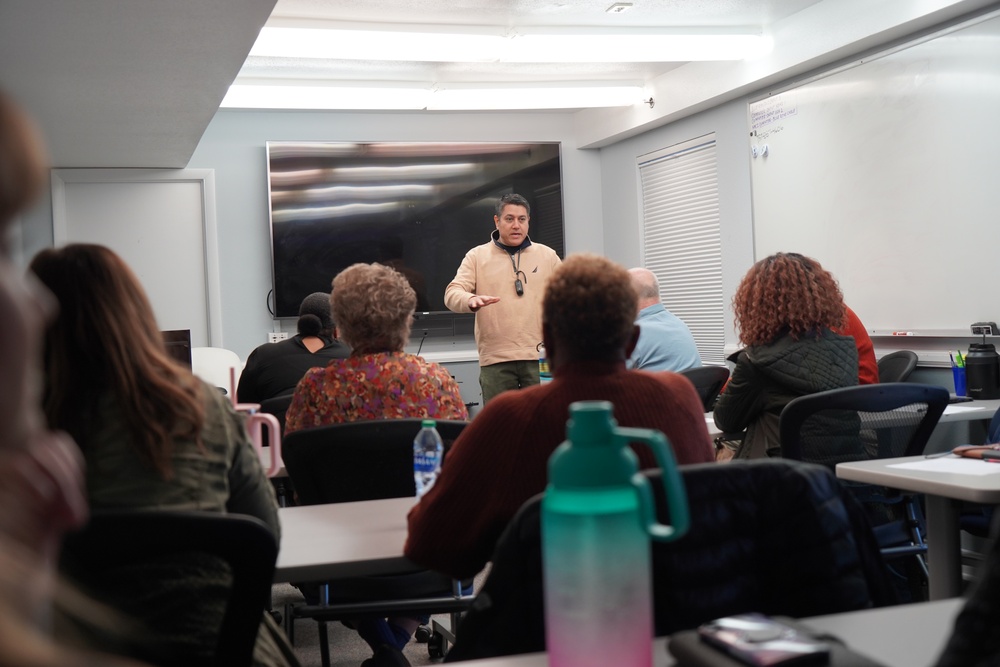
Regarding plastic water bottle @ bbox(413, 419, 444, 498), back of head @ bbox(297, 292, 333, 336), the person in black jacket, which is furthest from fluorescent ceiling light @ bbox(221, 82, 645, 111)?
plastic water bottle @ bbox(413, 419, 444, 498)

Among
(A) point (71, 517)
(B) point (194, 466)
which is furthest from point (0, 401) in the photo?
(B) point (194, 466)

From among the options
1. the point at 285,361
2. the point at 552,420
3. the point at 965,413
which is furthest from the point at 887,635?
the point at 285,361

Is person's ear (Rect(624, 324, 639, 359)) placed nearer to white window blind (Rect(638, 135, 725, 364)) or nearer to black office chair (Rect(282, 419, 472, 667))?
black office chair (Rect(282, 419, 472, 667))

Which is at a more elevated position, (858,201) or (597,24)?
(597,24)

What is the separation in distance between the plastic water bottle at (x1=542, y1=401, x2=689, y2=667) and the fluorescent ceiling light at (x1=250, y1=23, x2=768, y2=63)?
469 centimetres

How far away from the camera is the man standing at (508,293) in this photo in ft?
18.6

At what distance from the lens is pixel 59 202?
7113mm

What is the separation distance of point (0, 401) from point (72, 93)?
4.81 meters

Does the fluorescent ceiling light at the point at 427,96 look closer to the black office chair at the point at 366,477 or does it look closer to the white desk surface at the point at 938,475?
the black office chair at the point at 366,477

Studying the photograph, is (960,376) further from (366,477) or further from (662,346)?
(366,477)

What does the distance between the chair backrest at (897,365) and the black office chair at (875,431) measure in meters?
2.14

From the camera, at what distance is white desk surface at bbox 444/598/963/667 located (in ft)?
3.30

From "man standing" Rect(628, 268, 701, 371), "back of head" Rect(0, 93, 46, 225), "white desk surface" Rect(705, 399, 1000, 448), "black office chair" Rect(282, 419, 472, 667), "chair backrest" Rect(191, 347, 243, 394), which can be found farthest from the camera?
"chair backrest" Rect(191, 347, 243, 394)

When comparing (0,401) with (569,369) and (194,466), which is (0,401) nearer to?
(194,466)
